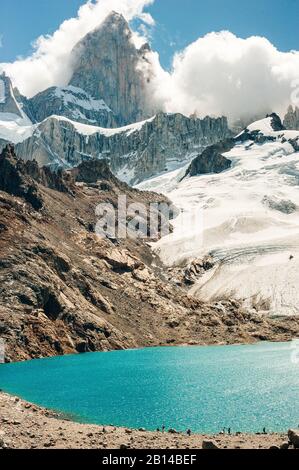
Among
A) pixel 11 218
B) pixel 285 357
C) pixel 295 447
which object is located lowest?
pixel 285 357

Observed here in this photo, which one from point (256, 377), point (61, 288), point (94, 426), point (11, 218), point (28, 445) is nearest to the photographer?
point (28, 445)

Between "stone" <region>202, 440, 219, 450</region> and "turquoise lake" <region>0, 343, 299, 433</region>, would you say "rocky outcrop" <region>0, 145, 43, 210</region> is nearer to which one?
"turquoise lake" <region>0, 343, 299, 433</region>

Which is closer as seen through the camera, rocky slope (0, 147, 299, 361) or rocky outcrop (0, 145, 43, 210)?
rocky slope (0, 147, 299, 361)

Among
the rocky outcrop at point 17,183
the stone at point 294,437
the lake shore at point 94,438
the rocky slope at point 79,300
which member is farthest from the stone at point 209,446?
the rocky outcrop at point 17,183

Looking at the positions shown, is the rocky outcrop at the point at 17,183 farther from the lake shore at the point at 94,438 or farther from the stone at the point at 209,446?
the stone at the point at 209,446

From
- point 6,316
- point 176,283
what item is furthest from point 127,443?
point 176,283

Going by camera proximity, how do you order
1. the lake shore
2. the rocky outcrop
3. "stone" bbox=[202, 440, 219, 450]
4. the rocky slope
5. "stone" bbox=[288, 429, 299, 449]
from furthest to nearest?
the rocky outcrop, the rocky slope, the lake shore, "stone" bbox=[288, 429, 299, 449], "stone" bbox=[202, 440, 219, 450]

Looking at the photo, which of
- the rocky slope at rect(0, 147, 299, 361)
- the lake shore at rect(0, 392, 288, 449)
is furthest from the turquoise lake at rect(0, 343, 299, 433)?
the rocky slope at rect(0, 147, 299, 361)
